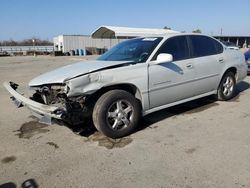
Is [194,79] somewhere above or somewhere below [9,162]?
above

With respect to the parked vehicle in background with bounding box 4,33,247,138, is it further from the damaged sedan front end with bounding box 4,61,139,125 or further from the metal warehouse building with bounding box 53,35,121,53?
the metal warehouse building with bounding box 53,35,121,53

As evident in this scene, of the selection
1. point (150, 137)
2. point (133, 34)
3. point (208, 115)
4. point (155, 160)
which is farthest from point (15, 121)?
point (133, 34)

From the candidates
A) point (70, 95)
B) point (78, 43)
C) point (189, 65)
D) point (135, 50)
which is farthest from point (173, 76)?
point (78, 43)

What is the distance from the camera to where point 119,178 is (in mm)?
3053

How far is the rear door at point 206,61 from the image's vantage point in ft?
17.2

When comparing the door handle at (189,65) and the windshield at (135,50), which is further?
the door handle at (189,65)

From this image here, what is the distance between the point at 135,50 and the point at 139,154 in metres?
2.07

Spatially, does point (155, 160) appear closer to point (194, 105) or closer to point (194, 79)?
point (194, 79)

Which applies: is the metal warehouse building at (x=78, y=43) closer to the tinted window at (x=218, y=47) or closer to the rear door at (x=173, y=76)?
the tinted window at (x=218, y=47)

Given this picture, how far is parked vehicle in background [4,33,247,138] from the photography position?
385 cm

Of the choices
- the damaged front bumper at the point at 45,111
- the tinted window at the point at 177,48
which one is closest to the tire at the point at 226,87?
the tinted window at the point at 177,48

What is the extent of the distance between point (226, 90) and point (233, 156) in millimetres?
3078

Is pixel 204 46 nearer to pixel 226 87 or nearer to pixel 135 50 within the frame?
pixel 226 87

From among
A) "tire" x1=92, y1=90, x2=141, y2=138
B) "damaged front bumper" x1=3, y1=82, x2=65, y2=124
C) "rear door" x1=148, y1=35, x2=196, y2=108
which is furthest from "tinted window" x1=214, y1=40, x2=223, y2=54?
"damaged front bumper" x1=3, y1=82, x2=65, y2=124
